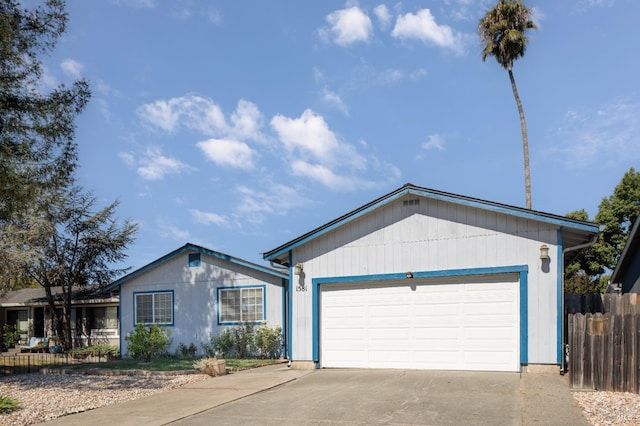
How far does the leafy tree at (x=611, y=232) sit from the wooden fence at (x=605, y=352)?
2230cm

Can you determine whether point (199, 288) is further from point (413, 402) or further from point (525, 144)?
point (525, 144)

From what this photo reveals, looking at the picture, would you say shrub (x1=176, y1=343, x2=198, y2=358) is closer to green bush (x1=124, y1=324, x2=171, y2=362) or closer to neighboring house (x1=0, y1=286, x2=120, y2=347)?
green bush (x1=124, y1=324, x2=171, y2=362)

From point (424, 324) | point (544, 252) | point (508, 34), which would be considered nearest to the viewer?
point (544, 252)

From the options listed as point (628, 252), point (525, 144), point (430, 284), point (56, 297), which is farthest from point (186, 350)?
point (525, 144)

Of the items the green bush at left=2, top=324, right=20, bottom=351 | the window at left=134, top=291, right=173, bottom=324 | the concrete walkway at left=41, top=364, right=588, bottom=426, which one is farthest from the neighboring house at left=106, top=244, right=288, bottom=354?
the green bush at left=2, top=324, right=20, bottom=351

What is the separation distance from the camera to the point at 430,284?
42.2ft

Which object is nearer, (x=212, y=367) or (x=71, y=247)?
(x=212, y=367)

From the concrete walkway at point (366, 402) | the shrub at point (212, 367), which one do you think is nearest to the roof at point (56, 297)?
the shrub at point (212, 367)

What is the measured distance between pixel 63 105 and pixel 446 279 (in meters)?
10.4

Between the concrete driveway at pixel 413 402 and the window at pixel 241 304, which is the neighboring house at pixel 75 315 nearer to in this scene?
the window at pixel 241 304

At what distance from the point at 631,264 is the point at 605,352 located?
1121cm

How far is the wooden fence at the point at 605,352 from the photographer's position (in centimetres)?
935

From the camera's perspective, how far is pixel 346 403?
9305 millimetres

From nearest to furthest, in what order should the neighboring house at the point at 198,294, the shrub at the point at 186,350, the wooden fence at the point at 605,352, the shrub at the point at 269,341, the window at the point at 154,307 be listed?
the wooden fence at the point at 605,352, the shrub at the point at 269,341, the neighboring house at the point at 198,294, the shrub at the point at 186,350, the window at the point at 154,307
